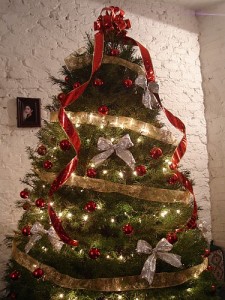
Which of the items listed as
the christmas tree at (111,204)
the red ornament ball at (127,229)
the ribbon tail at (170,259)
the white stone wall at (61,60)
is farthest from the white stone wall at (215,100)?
the red ornament ball at (127,229)

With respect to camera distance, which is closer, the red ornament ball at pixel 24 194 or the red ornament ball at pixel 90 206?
the red ornament ball at pixel 90 206

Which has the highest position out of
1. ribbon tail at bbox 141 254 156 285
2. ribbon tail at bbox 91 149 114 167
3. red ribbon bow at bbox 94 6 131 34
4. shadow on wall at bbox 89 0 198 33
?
shadow on wall at bbox 89 0 198 33

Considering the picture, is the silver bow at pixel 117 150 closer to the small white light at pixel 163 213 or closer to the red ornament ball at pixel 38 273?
the small white light at pixel 163 213

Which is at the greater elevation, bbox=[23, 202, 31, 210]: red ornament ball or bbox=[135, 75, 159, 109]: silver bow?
bbox=[135, 75, 159, 109]: silver bow

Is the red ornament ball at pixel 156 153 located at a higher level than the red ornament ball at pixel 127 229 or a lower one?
higher

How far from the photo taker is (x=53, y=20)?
2297mm

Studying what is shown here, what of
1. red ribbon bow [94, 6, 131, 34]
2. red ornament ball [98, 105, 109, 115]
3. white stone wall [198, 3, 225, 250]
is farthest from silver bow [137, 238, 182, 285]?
white stone wall [198, 3, 225, 250]

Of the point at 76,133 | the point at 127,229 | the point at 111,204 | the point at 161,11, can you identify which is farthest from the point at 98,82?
the point at 161,11

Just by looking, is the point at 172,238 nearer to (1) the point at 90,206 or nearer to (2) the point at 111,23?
(1) the point at 90,206

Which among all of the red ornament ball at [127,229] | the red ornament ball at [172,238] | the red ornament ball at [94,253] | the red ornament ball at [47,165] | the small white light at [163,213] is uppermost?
the red ornament ball at [47,165]

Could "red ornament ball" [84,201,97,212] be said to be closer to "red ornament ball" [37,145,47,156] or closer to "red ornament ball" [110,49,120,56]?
"red ornament ball" [37,145,47,156]

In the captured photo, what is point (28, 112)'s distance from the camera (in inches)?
83.2

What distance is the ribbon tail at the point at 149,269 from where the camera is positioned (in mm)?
1243

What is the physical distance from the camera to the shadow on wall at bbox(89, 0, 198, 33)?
8.52ft
